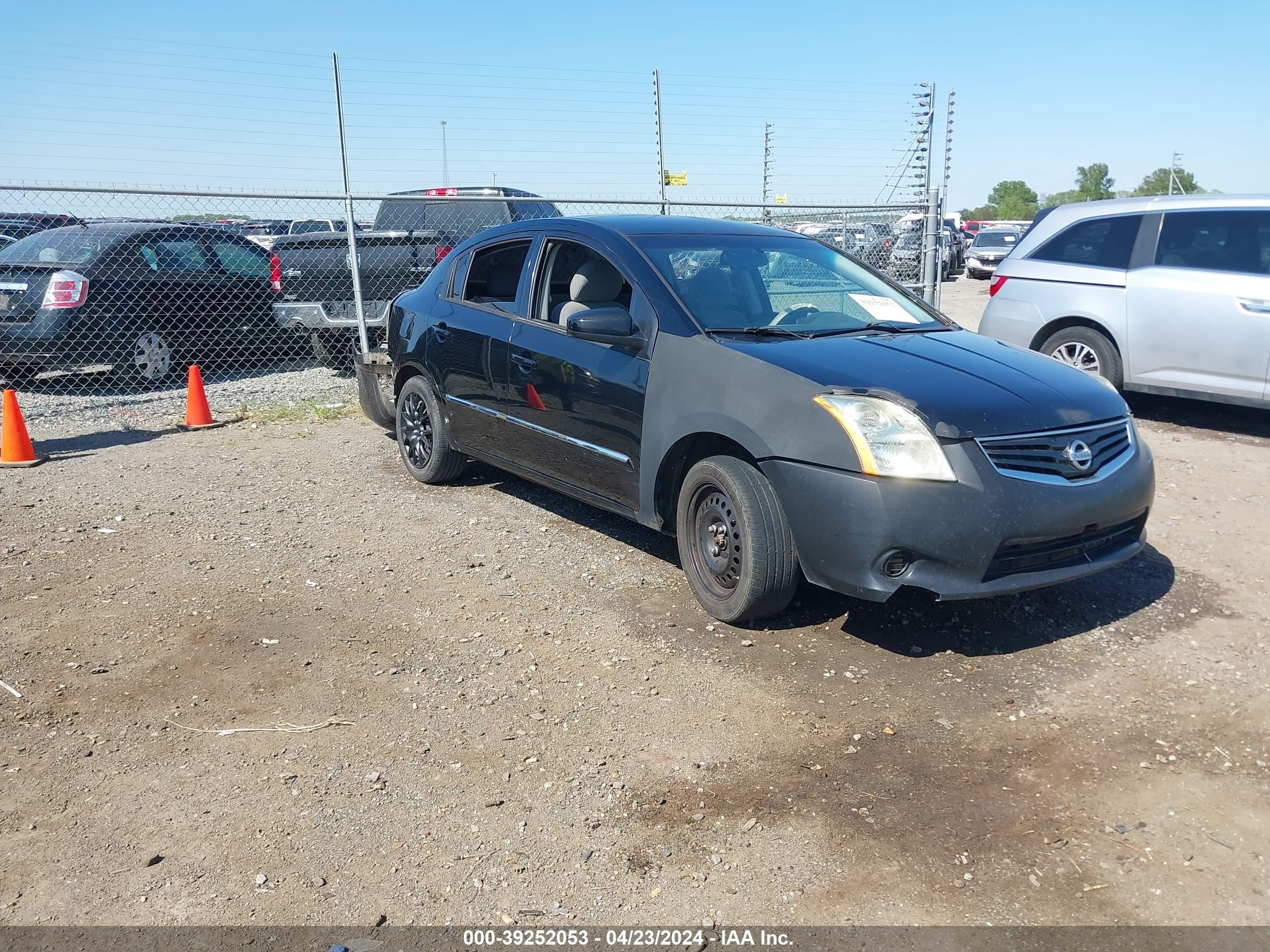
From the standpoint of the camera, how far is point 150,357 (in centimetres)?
1035

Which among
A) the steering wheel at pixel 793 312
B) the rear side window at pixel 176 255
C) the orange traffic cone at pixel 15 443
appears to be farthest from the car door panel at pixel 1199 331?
the rear side window at pixel 176 255

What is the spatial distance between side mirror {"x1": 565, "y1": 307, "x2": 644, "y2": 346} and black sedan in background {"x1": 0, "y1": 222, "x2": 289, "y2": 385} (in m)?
6.88

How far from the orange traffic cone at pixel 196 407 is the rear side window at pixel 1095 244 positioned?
704 cm

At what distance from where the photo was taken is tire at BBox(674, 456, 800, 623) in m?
4.15

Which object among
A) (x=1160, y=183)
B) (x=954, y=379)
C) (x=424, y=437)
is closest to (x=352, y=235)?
(x=424, y=437)

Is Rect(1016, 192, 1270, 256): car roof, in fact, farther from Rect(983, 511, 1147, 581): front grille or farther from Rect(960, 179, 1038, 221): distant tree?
Rect(960, 179, 1038, 221): distant tree

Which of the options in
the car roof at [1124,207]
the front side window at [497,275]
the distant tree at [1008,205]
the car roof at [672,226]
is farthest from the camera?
the distant tree at [1008,205]

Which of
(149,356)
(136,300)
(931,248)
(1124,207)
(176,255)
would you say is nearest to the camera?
(1124,207)

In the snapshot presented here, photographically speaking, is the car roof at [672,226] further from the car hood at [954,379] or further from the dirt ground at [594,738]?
the dirt ground at [594,738]

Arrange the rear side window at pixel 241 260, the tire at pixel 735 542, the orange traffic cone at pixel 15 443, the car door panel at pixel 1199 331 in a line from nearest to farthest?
the tire at pixel 735 542
the orange traffic cone at pixel 15 443
the car door panel at pixel 1199 331
the rear side window at pixel 241 260

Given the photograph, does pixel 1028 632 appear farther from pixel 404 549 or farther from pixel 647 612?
pixel 404 549

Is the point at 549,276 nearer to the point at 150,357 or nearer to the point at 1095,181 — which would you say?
the point at 150,357

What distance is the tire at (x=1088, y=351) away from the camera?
8.21 metres

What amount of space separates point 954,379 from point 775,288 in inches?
46.4
